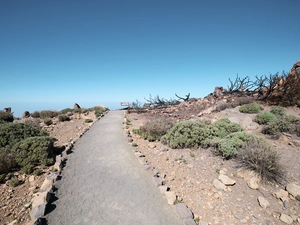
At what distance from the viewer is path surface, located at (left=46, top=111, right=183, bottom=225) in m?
3.88

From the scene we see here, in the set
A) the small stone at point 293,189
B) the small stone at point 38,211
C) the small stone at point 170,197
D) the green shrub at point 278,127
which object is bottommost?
the small stone at point 170,197

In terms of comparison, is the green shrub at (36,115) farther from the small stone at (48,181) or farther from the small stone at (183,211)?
the small stone at (183,211)

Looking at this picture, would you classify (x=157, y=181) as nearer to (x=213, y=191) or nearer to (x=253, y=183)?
(x=213, y=191)

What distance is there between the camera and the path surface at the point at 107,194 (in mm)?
3875

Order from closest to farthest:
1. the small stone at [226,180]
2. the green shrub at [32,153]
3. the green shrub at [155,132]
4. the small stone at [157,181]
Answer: the small stone at [226,180] < the small stone at [157,181] < the green shrub at [32,153] < the green shrub at [155,132]

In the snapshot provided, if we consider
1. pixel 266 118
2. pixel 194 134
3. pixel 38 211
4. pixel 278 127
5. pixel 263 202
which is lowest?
pixel 263 202

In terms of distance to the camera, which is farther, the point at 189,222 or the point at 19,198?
the point at 19,198

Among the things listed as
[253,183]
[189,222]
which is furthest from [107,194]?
[253,183]

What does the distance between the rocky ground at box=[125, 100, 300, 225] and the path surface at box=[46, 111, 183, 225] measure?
0.70 m

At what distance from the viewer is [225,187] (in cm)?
497

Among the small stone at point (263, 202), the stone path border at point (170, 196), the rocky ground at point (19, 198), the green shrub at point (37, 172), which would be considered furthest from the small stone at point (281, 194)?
the green shrub at point (37, 172)

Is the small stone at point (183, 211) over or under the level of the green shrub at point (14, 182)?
under

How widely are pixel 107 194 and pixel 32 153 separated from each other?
4188mm

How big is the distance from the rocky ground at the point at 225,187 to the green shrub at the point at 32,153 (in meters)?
3.95
